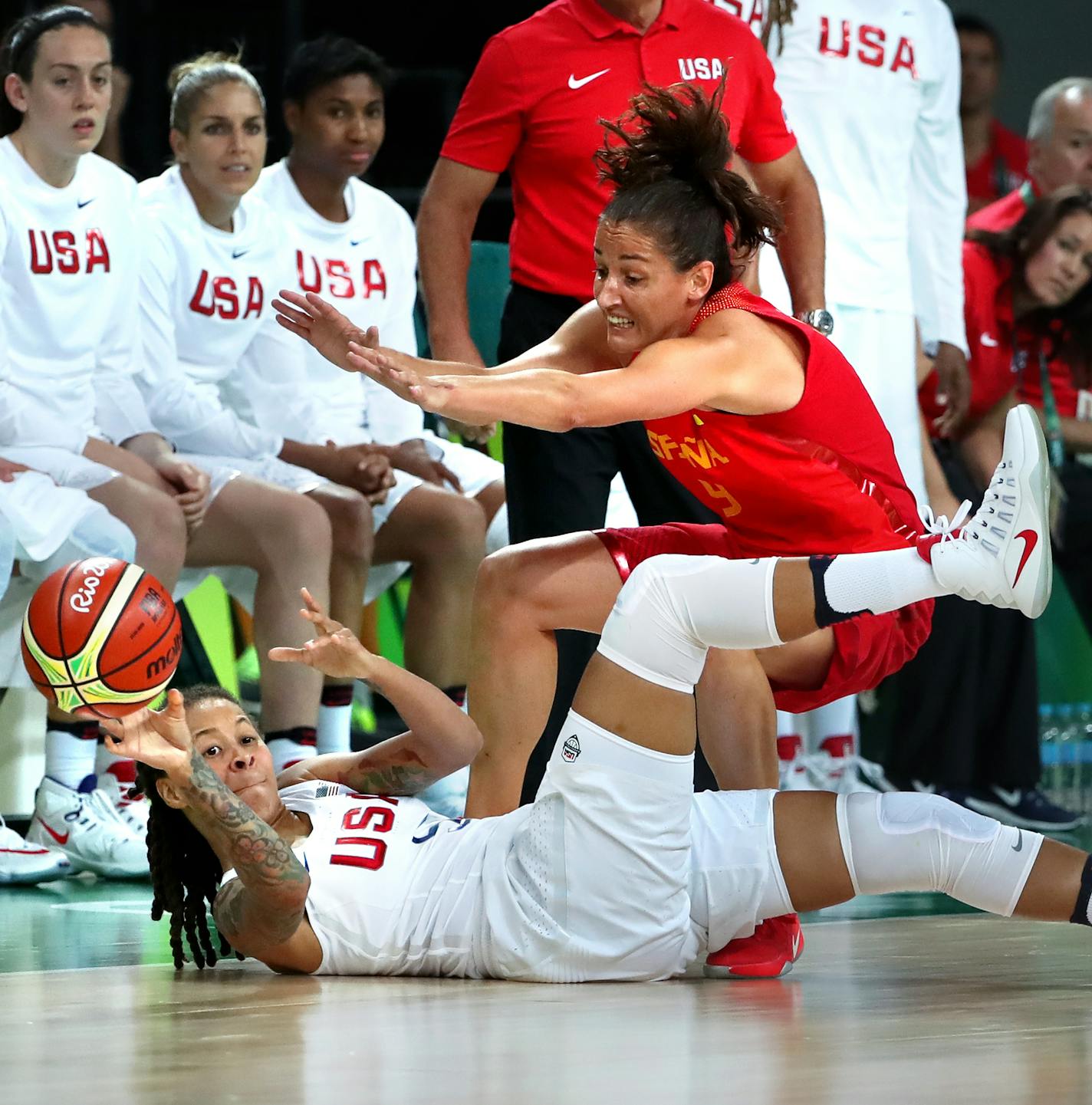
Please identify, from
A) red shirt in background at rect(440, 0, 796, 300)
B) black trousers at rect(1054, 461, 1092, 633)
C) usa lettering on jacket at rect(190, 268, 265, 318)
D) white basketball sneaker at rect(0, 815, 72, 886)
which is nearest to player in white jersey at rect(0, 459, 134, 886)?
white basketball sneaker at rect(0, 815, 72, 886)

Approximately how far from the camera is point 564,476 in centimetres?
404

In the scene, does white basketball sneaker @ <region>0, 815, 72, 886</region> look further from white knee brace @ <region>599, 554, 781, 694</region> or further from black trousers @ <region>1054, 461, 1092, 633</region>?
black trousers @ <region>1054, 461, 1092, 633</region>

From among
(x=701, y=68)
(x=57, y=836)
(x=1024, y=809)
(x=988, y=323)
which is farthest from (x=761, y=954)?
(x=988, y=323)

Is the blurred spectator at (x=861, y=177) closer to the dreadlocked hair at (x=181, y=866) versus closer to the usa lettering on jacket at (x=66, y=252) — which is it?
the usa lettering on jacket at (x=66, y=252)

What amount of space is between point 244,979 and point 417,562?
8.19 feet

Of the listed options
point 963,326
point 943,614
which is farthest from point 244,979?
point 963,326

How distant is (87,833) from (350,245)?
198cm

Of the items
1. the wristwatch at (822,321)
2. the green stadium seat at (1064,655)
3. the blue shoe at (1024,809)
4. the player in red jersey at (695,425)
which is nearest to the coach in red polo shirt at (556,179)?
the wristwatch at (822,321)

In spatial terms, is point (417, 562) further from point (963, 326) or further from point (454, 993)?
point (454, 993)

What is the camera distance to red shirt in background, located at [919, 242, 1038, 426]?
21.1 ft

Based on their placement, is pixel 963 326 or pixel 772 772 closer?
pixel 772 772

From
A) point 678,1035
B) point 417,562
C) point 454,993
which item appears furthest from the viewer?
point 417,562

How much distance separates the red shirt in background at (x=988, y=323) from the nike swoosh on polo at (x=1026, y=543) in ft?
12.2

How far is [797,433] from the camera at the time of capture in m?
3.11
